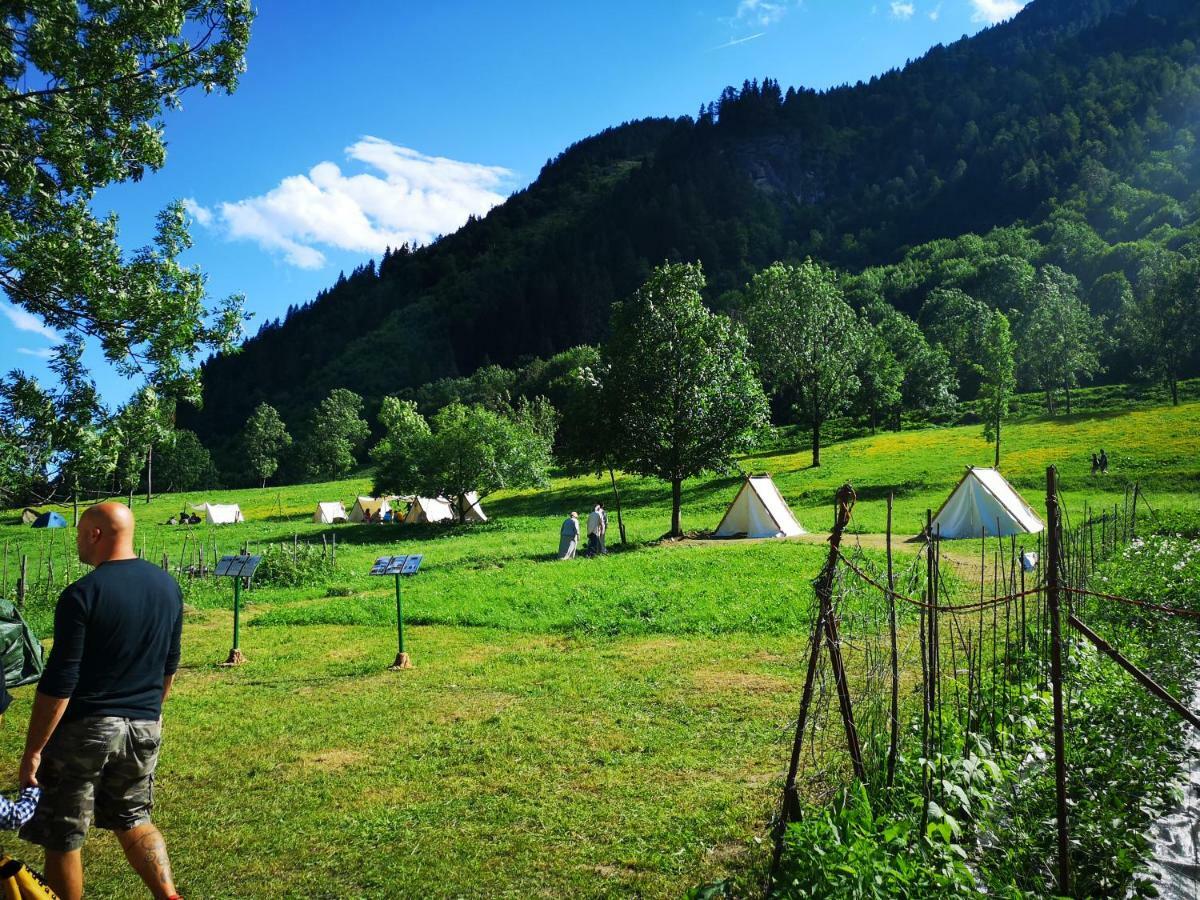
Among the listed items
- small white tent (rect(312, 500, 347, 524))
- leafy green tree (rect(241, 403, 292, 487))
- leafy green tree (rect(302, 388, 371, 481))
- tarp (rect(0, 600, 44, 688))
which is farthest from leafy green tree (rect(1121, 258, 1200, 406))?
leafy green tree (rect(241, 403, 292, 487))

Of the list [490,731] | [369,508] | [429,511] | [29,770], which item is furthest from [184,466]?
[29,770]

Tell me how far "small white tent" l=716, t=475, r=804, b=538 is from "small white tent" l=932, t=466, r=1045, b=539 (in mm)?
4978

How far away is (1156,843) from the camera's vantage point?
4977mm

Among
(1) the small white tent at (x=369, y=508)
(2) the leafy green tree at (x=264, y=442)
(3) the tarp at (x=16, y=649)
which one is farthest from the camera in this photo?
(2) the leafy green tree at (x=264, y=442)

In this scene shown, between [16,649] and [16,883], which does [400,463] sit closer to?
[16,649]

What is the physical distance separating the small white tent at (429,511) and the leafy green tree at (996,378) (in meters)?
31.3

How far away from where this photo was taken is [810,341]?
162ft

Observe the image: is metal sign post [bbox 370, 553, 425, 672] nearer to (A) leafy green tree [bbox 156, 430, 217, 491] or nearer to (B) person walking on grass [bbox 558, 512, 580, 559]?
(B) person walking on grass [bbox 558, 512, 580, 559]

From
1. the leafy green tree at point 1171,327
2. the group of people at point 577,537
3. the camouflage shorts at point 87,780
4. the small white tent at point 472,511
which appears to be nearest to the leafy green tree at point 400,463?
the small white tent at point 472,511

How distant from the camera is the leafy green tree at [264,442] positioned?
101 meters

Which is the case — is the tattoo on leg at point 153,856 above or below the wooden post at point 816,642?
below

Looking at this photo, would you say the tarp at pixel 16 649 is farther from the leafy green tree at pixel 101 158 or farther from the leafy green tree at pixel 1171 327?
the leafy green tree at pixel 1171 327

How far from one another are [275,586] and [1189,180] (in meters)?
184

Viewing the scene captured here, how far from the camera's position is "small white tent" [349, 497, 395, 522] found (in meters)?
53.8
